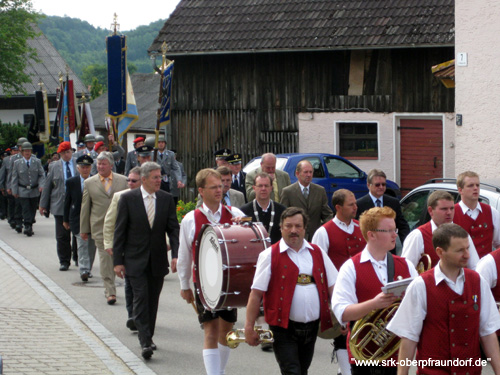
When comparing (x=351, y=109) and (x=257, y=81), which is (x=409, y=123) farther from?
(x=257, y=81)

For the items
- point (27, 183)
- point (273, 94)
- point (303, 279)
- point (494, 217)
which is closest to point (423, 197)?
point (494, 217)

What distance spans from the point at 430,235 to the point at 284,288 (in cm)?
173

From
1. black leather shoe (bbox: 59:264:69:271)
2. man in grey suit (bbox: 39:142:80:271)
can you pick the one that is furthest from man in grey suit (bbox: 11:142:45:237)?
black leather shoe (bbox: 59:264:69:271)

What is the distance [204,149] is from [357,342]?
22.0 m

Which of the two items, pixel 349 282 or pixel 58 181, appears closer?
pixel 349 282

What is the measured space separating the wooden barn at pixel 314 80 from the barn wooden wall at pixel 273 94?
1.1 inches

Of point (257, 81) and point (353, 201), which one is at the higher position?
point (257, 81)

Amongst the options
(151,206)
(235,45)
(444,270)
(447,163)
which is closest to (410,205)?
(151,206)

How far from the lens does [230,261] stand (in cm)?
704

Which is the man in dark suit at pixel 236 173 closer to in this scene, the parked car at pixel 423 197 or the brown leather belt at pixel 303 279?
the parked car at pixel 423 197

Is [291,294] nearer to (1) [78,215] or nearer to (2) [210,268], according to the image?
(2) [210,268]

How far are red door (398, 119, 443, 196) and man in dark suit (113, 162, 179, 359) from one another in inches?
600

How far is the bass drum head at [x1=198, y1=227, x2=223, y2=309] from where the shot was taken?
714cm

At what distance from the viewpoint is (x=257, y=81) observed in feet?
86.3
